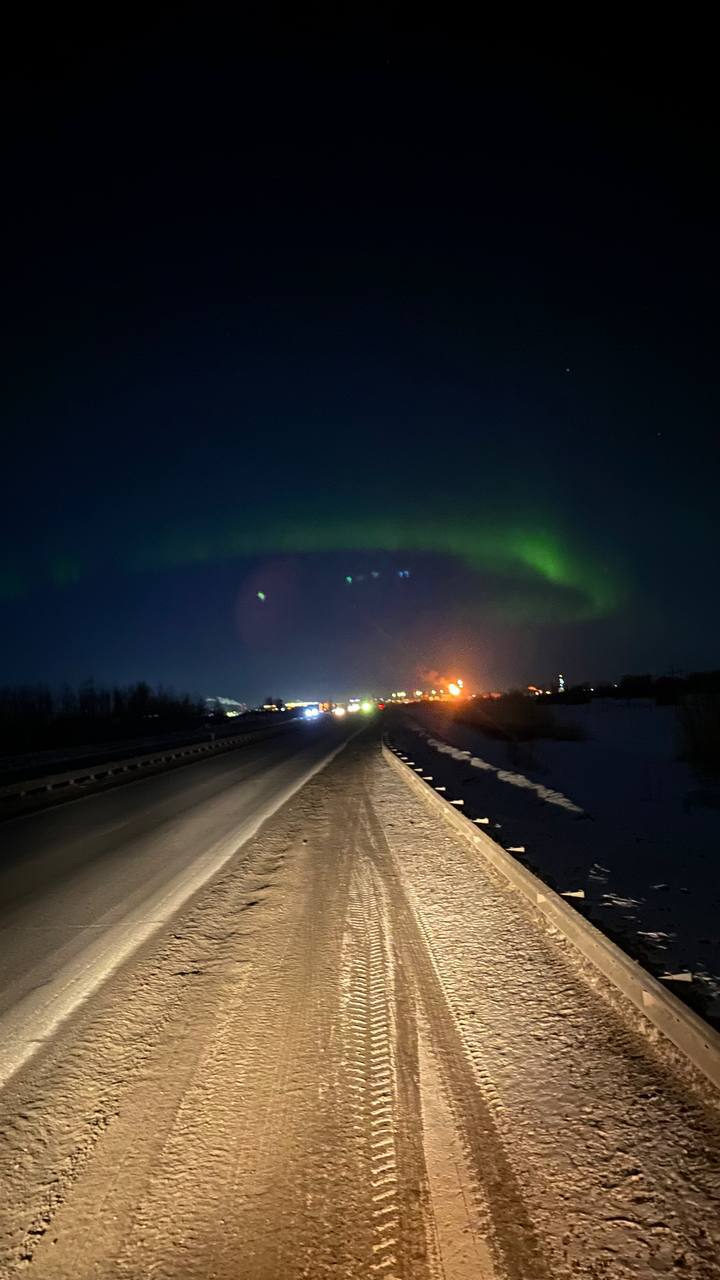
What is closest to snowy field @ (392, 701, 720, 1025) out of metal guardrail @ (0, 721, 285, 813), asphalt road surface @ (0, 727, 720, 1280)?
asphalt road surface @ (0, 727, 720, 1280)

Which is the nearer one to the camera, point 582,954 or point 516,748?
point 582,954

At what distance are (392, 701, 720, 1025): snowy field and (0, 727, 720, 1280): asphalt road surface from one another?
38.4 inches

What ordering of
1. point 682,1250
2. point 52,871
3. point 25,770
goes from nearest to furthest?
1. point 682,1250
2. point 52,871
3. point 25,770

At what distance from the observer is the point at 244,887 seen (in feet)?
29.7

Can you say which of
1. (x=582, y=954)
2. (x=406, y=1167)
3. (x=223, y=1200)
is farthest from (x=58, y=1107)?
(x=582, y=954)

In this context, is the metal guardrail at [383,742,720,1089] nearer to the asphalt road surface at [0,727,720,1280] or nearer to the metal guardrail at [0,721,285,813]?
the asphalt road surface at [0,727,720,1280]

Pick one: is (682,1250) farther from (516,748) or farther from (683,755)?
(516,748)

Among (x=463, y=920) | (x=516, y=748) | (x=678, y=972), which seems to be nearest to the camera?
(x=678, y=972)

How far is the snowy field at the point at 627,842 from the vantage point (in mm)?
6660

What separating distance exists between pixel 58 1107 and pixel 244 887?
5.03m

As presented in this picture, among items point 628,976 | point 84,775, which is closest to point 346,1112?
point 628,976

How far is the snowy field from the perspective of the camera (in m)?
6.66

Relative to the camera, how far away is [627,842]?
12.8 metres

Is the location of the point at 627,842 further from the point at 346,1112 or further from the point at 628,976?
the point at 346,1112
